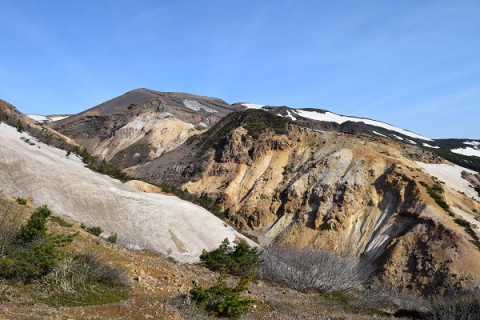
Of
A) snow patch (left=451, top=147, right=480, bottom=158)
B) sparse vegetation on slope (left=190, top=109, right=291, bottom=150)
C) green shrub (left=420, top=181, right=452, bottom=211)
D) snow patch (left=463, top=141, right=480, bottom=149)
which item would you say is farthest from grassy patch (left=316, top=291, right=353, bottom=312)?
snow patch (left=463, top=141, right=480, bottom=149)

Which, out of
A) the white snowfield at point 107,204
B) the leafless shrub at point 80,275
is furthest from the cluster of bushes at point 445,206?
the leafless shrub at point 80,275

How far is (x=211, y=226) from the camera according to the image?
1117 inches

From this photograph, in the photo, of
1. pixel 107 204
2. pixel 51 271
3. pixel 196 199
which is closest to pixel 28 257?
pixel 51 271

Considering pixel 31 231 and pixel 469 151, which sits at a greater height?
pixel 469 151

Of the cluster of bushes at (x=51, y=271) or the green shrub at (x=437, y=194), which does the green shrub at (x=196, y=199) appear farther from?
the cluster of bushes at (x=51, y=271)

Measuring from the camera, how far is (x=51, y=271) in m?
8.84

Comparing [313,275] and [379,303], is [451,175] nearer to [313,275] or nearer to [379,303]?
[379,303]

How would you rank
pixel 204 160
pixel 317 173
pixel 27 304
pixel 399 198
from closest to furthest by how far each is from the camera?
pixel 27 304 → pixel 399 198 → pixel 317 173 → pixel 204 160

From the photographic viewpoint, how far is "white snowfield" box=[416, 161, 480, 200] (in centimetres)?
4028

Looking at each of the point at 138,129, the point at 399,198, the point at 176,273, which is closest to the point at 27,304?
the point at 176,273

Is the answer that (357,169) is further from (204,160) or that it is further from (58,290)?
(58,290)

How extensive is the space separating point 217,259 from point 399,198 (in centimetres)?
2198

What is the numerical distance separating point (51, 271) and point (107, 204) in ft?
54.4

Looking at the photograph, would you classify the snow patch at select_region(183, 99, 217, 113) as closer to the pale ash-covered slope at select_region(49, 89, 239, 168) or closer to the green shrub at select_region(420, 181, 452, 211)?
the pale ash-covered slope at select_region(49, 89, 239, 168)
